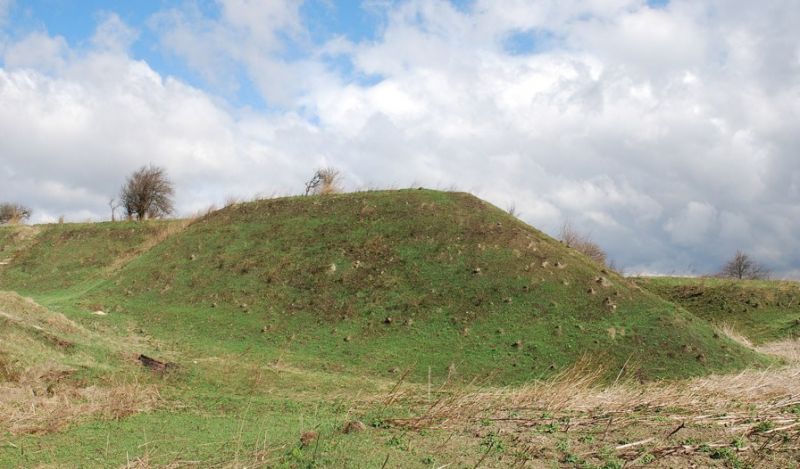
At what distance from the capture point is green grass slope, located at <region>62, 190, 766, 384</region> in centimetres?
1595

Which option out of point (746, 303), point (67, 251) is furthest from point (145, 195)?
point (746, 303)

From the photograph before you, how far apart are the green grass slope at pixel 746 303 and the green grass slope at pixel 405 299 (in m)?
5.68

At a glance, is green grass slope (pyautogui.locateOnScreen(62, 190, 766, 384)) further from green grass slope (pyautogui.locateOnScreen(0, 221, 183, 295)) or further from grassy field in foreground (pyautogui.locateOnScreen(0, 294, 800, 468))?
grassy field in foreground (pyautogui.locateOnScreen(0, 294, 800, 468))

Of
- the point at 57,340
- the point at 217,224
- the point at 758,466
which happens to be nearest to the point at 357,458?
the point at 758,466

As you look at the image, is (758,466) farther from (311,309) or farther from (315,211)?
(315,211)

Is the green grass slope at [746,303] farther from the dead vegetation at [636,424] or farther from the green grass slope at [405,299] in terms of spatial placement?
the dead vegetation at [636,424]

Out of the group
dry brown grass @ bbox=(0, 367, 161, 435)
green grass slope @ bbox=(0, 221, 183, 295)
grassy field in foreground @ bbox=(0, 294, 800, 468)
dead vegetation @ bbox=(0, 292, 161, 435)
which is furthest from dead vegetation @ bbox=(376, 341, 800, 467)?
green grass slope @ bbox=(0, 221, 183, 295)

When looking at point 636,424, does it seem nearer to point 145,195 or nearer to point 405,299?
point 405,299

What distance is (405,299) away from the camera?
61.9 feet

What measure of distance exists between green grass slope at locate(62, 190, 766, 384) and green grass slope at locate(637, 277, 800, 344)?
18.6 ft

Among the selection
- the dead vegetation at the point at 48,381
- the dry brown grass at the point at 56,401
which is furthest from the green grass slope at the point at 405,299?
the dry brown grass at the point at 56,401

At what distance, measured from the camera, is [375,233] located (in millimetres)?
22594

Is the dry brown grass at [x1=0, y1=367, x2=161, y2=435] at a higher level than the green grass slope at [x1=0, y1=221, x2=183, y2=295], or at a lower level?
lower

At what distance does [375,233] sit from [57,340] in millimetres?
11763
